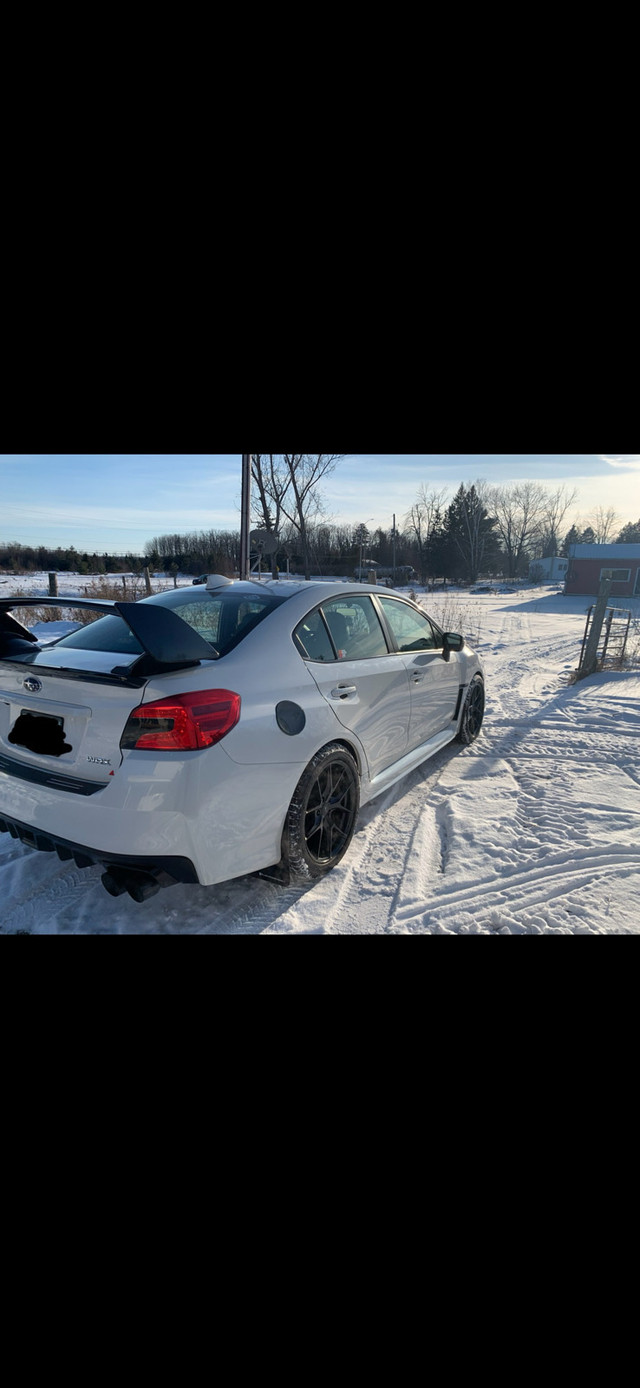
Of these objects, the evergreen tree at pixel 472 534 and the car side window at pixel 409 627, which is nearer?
the car side window at pixel 409 627

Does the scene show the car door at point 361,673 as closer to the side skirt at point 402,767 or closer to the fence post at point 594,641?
the side skirt at point 402,767

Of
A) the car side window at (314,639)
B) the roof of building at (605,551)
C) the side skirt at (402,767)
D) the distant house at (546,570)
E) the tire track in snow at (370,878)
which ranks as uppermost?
the roof of building at (605,551)

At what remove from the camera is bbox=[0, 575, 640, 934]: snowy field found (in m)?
2.37

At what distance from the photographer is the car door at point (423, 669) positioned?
3.63 meters

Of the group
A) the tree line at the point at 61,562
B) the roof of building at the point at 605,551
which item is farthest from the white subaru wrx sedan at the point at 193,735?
the roof of building at the point at 605,551

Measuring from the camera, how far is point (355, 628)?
3.17m

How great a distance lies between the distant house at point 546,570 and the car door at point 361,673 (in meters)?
37.6

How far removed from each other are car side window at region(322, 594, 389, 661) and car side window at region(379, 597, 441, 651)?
0.70 feet

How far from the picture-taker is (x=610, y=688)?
7293 mm

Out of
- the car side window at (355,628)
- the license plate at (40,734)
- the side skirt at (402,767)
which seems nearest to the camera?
the license plate at (40,734)
